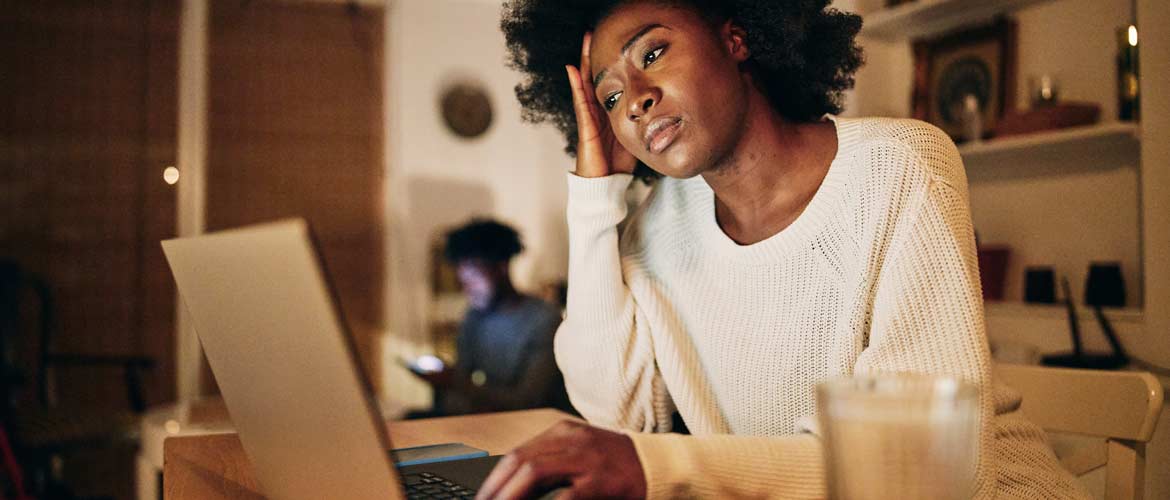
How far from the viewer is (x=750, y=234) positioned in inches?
44.9

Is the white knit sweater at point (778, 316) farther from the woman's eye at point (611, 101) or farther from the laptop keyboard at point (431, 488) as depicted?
the laptop keyboard at point (431, 488)

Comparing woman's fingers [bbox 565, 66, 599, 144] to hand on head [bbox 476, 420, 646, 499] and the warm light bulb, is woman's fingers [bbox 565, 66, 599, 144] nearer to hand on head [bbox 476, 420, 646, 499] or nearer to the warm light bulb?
hand on head [bbox 476, 420, 646, 499]

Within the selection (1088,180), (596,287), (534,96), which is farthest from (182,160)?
(1088,180)

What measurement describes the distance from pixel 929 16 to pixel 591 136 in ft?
5.40

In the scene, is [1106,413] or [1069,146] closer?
[1106,413]

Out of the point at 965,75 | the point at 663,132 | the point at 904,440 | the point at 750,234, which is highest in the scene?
the point at 965,75

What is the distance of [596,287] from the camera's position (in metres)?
1.17

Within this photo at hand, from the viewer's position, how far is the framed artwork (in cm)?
232

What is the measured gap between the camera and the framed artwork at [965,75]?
2.32 meters

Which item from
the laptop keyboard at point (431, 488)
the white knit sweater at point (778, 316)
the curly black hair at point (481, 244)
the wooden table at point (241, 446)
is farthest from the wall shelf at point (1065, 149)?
the laptop keyboard at point (431, 488)

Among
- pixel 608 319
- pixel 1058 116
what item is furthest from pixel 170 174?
pixel 1058 116

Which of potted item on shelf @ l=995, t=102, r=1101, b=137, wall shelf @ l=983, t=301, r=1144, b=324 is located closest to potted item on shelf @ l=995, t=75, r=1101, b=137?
potted item on shelf @ l=995, t=102, r=1101, b=137

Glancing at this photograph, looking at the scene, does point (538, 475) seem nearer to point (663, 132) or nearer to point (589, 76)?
point (663, 132)

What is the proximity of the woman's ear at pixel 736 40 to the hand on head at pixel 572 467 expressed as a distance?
693 mm
